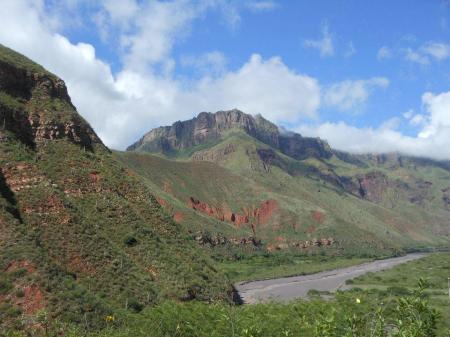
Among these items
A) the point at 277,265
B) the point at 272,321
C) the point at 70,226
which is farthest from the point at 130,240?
the point at 277,265

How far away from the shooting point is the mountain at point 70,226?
A: 40.6 m

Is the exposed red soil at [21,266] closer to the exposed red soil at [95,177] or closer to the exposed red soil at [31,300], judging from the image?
the exposed red soil at [31,300]

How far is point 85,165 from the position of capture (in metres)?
64.9

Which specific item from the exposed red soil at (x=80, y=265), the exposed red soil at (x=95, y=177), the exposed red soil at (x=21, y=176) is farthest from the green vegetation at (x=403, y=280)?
the exposed red soil at (x=21, y=176)

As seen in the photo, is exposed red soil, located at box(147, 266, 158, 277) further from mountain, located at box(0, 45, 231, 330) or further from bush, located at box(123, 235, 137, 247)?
bush, located at box(123, 235, 137, 247)

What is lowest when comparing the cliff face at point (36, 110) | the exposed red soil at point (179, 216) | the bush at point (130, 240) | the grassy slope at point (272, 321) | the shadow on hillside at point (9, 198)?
the grassy slope at point (272, 321)

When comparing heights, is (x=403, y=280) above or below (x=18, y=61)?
below

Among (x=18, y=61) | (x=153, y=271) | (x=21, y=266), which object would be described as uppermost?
(x=18, y=61)

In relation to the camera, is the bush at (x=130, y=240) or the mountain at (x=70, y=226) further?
the bush at (x=130, y=240)

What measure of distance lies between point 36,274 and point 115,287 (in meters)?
8.74

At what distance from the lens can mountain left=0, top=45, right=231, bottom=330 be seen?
40.6m

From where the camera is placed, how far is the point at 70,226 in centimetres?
5175

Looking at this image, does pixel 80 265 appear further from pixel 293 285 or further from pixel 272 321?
pixel 293 285

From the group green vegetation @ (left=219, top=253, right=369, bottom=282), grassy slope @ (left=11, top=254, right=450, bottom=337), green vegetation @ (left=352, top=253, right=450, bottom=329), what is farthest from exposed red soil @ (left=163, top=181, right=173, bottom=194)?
grassy slope @ (left=11, top=254, right=450, bottom=337)
